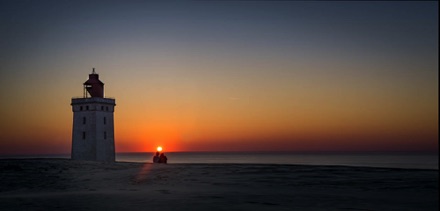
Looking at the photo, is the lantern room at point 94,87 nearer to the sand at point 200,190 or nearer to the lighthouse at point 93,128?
the lighthouse at point 93,128

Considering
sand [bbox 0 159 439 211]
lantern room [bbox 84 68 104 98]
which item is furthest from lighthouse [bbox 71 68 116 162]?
sand [bbox 0 159 439 211]

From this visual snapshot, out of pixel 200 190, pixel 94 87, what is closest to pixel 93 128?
pixel 94 87

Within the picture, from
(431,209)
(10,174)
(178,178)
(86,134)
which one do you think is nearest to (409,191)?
(431,209)

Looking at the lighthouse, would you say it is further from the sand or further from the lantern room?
the sand

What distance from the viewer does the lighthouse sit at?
49.0 meters

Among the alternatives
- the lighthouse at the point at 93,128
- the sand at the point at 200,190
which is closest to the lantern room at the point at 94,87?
the lighthouse at the point at 93,128

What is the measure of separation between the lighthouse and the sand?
15.5 meters

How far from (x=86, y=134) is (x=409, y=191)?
3684cm

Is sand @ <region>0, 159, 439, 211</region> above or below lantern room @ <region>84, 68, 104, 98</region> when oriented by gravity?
below

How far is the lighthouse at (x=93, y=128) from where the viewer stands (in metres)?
49.0

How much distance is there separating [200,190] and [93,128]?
30840 millimetres

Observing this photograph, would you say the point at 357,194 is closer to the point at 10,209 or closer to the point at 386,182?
the point at 386,182

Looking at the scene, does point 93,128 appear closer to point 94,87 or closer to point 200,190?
point 94,87

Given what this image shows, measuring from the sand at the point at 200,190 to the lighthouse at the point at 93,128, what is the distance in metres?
15.5
